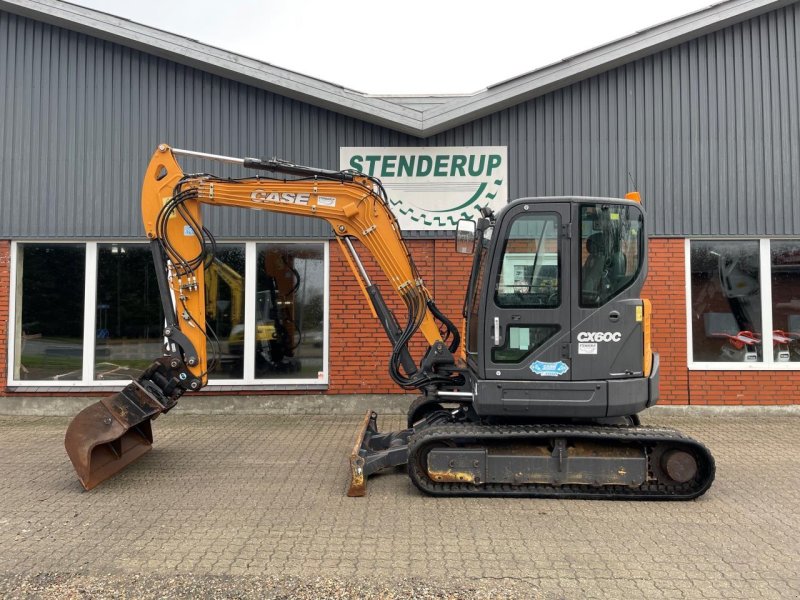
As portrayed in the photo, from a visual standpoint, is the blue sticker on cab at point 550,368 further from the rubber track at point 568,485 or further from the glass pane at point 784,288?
the glass pane at point 784,288

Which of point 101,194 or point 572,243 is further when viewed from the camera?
point 101,194

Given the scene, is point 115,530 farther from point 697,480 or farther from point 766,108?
point 766,108

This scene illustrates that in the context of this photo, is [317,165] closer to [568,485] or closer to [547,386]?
[547,386]

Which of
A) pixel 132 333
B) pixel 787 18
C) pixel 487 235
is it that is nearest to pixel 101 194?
pixel 132 333

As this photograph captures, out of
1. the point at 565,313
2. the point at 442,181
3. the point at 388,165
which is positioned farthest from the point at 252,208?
the point at 442,181

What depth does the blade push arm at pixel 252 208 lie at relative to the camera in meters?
5.39

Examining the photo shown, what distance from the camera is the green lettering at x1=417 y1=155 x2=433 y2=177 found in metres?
8.46

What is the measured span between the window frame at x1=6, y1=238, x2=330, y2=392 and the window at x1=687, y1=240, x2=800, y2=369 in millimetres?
5533

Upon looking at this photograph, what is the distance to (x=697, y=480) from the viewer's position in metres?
4.76

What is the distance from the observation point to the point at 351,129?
855cm

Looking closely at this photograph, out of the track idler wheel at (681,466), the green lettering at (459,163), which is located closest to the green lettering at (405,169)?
the green lettering at (459,163)

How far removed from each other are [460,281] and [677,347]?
133 inches

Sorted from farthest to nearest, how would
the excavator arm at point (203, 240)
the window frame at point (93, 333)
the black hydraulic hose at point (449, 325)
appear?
the window frame at point (93, 333) < the black hydraulic hose at point (449, 325) < the excavator arm at point (203, 240)

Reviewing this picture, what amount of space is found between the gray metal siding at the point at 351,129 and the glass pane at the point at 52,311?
0.36 metres
